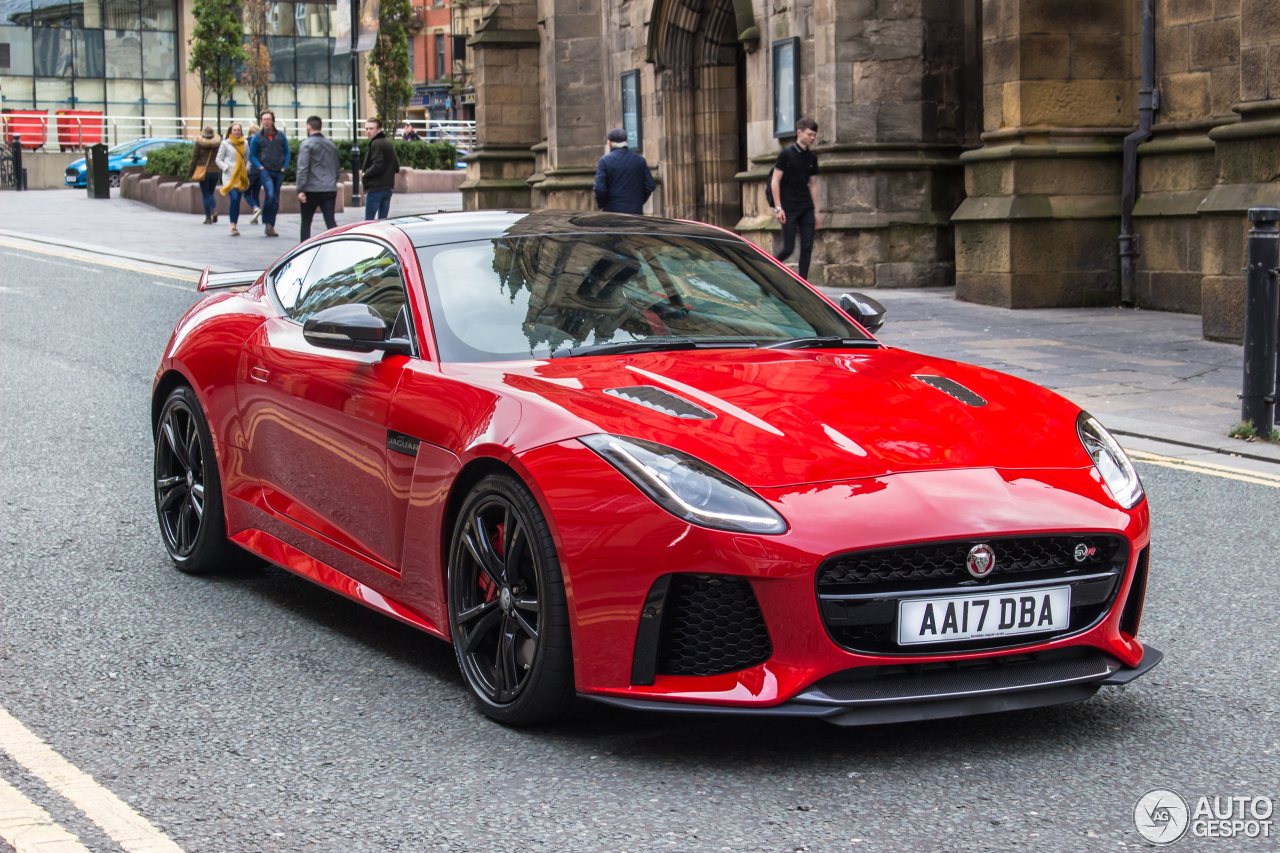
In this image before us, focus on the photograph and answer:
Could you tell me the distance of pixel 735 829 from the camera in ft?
10.9

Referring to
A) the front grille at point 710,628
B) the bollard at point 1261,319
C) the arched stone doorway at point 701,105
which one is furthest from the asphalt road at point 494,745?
the arched stone doorway at point 701,105

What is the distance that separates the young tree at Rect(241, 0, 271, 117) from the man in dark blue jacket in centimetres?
4407

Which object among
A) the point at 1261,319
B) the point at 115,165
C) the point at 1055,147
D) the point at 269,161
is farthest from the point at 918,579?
the point at 115,165

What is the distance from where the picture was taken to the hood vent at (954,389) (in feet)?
14.2

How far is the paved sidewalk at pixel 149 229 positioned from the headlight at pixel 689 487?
14.5 m

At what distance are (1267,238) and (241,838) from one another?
7.23 metres

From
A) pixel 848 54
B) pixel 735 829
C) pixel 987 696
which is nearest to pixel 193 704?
pixel 735 829

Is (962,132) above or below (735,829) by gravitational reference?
above

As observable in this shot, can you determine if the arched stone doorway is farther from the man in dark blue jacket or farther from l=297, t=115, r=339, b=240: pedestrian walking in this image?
the man in dark blue jacket

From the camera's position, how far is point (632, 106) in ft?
82.0

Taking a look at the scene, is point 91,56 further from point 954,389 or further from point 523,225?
point 954,389

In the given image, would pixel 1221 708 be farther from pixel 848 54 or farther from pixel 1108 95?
pixel 848 54

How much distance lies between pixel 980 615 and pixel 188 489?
3.43 metres

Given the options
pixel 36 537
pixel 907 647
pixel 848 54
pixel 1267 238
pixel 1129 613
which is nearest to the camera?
pixel 907 647
